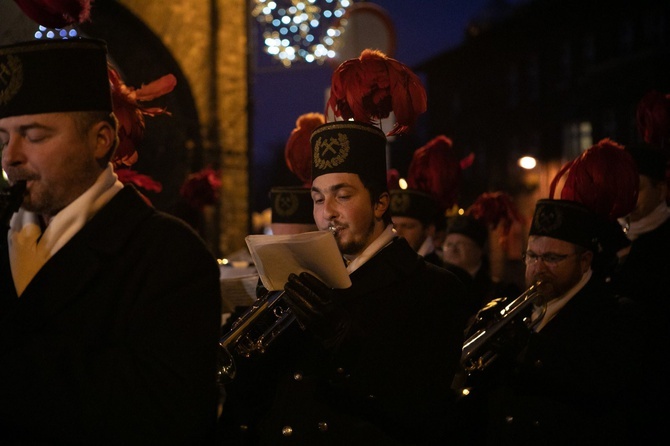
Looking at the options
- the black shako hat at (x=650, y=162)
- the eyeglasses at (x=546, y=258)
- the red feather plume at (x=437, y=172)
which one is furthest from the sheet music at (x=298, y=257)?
the black shako hat at (x=650, y=162)

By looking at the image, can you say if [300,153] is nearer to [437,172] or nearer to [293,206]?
[293,206]

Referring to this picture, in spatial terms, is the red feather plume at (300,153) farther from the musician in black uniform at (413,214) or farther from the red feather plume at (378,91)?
the musician in black uniform at (413,214)

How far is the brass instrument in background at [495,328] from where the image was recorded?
472 centimetres

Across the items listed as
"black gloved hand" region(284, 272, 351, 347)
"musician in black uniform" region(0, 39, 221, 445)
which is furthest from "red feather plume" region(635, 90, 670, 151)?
"musician in black uniform" region(0, 39, 221, 445)

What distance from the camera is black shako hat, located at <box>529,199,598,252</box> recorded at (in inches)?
198

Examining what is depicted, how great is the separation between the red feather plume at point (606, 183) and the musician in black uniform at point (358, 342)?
6.16ft

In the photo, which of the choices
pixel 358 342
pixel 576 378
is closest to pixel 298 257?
pixel 358 342

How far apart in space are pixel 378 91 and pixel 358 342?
54.6 inches

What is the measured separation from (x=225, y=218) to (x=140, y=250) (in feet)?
33.9

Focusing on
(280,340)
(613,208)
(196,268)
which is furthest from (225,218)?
(196,268)

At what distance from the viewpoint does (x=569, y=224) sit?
16.6 ft

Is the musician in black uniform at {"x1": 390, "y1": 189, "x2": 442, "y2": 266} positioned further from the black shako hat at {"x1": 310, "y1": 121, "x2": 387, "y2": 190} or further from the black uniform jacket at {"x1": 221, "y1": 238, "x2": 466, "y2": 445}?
the black uniform jacket at {"x1": 221, "y1": 238, "x2": 466, "y2": 445}

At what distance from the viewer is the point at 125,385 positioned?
2.43 meters

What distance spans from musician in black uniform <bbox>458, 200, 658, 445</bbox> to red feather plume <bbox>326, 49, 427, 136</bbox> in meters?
1.34
